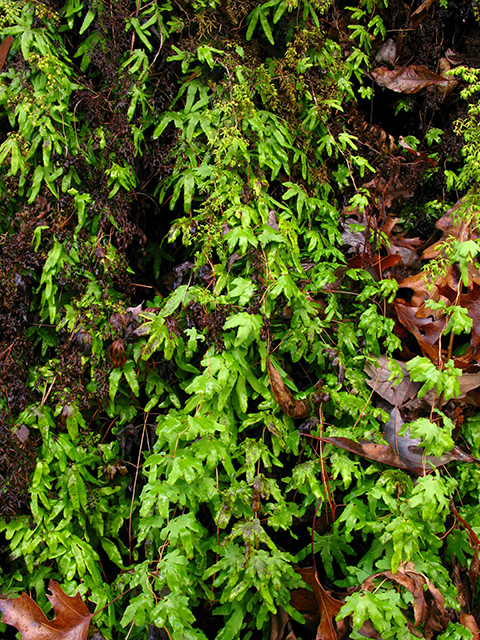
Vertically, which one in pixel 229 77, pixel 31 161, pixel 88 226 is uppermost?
pixel 229 77

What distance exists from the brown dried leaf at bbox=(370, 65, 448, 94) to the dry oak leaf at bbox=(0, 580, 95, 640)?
2994 millimetres

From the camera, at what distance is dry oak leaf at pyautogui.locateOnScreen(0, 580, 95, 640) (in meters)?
1.68

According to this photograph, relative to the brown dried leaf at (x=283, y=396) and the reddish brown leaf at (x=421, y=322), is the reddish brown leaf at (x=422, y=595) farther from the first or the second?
the reddish brown leaf at (x=421, y=322)

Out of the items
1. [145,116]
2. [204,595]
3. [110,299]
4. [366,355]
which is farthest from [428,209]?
[204,595]

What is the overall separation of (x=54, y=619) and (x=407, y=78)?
3.19 m

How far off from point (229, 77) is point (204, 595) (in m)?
2.17

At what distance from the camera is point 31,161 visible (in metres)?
2.11

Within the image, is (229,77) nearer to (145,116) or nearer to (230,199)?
(145,116)

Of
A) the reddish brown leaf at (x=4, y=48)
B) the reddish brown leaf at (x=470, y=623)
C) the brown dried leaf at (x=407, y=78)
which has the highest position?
the reddish brown leaf at (x=4, y=48)

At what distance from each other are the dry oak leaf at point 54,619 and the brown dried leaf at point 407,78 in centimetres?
299

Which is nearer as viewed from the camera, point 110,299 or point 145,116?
point 110,299

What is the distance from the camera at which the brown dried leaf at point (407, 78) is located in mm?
2812

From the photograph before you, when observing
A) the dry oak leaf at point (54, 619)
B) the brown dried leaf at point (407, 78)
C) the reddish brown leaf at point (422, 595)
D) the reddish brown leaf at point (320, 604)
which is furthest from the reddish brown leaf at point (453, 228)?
the dry oak leaf at point (54, 619)

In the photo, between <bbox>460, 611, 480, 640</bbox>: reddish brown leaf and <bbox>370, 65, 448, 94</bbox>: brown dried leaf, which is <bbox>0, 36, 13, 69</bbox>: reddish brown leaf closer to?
<bbox>370, 65, 448, 94</bbox>: brown dried leaf
